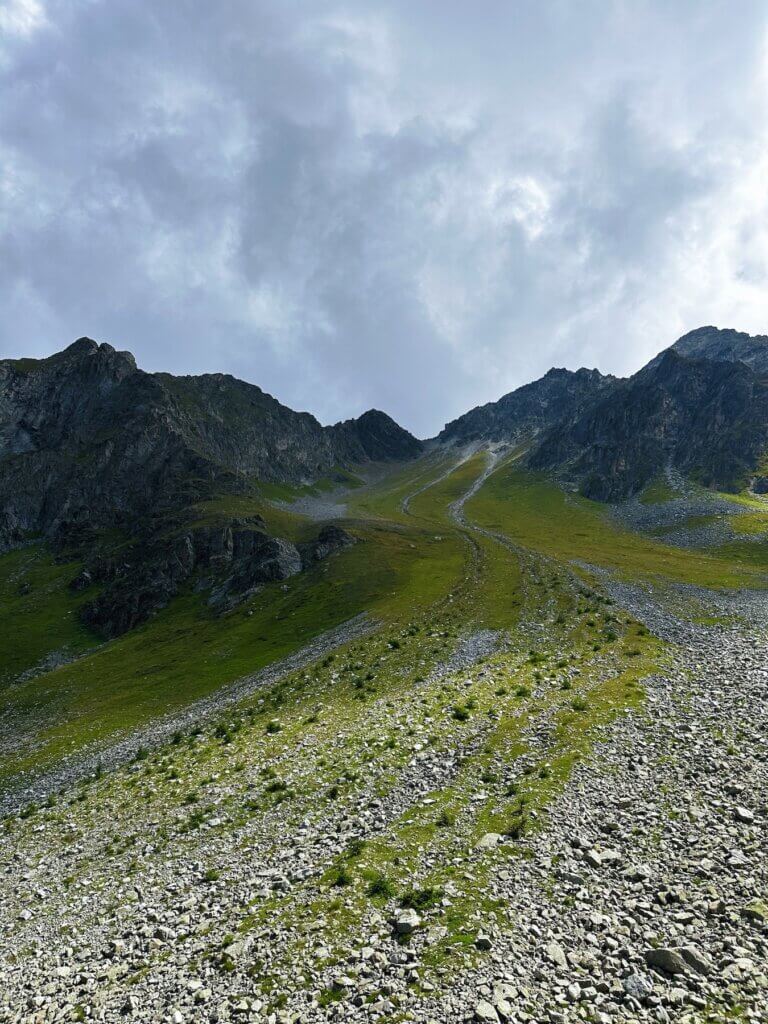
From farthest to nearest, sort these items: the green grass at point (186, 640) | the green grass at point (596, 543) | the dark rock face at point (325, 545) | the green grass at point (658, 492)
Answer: the green grass at point (658, 492) < the dark rock face at point (325, 545) < the green grass at point (596, 543) < the green grass at point (186, 640)

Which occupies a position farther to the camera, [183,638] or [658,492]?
[658,492]

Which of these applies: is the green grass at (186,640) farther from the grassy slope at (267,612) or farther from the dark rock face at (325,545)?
the dark rock face at (325,545)

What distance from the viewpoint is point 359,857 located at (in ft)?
Answer: 61.9

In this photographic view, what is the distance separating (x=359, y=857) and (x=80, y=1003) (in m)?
9.32

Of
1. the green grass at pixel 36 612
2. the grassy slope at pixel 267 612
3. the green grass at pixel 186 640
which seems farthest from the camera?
the green grass at pixel 36 612

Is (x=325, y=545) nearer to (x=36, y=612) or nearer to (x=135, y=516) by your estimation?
(x=36, y=612)

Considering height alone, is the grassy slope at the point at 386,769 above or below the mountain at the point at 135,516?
below

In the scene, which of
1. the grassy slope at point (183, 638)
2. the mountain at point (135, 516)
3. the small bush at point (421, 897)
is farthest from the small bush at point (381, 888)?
the mountain at point (135, 516)

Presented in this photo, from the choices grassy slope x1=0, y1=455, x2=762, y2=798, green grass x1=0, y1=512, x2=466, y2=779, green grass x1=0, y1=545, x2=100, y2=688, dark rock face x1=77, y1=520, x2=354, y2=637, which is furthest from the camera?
dark rock face x1=77, y1=520, x2=354, y2=637

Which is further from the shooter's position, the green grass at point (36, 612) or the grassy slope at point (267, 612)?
the green grass at point (36, 612)

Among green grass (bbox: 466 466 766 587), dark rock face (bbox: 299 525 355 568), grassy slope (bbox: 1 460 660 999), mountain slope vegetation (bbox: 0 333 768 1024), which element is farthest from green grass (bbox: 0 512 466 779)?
green grass (bbox: 466 466 766 587)

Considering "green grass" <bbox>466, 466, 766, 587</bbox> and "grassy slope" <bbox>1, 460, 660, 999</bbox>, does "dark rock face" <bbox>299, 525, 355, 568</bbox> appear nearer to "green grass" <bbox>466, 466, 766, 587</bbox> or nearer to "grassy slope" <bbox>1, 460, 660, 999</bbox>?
"green grass" <bbox>466, 466, 766, 587</bbox>

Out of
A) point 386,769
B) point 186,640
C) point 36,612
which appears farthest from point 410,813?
point 36,612

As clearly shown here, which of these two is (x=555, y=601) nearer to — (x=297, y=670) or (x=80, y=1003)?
(x=297, y=670)
